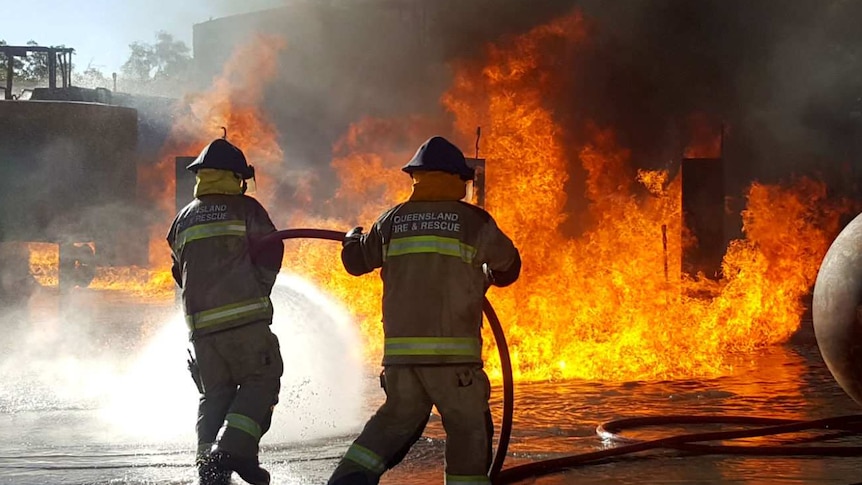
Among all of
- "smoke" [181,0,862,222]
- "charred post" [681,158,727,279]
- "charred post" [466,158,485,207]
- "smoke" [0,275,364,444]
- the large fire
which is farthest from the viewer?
"smoke" [181,0,862,222]

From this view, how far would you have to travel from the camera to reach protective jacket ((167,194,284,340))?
523 cm

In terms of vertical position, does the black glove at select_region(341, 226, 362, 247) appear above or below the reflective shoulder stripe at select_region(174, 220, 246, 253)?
below

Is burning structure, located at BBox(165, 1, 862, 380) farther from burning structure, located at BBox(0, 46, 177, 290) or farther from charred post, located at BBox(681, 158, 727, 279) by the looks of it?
burning structure, located at BBox(0, 46, 177, 290)

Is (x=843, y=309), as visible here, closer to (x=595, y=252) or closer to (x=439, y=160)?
(x=439, y=160)

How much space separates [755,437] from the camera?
6.36m

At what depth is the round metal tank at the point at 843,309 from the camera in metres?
5.83

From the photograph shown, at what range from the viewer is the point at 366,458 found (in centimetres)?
446

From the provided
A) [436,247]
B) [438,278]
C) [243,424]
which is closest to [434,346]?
[438,278]

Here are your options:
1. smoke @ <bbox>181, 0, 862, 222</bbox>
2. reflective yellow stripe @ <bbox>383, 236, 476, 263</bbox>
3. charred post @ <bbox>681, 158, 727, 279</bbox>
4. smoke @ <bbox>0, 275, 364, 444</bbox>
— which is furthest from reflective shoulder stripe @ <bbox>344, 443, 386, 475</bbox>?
smoke @ <bbox>181, 0, 862, 222</bbox>

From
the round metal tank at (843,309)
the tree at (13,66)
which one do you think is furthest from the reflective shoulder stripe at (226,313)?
the tree at (13,66)

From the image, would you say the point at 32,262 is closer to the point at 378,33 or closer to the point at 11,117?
the point at 11,117

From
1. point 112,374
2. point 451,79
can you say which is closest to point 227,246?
point 112,374

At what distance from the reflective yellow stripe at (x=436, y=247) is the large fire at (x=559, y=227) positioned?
457 centimetres

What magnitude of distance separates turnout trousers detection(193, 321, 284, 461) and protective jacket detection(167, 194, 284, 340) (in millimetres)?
74
